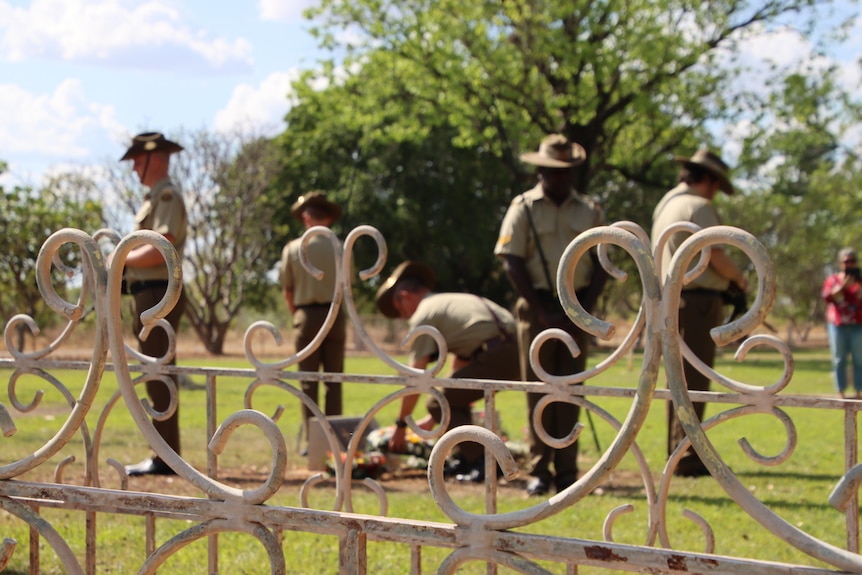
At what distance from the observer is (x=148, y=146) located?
5961 millimetres

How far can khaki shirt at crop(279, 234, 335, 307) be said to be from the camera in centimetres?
736

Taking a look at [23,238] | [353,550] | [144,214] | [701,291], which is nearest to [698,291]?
[701,291]

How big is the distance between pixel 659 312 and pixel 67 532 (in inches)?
137

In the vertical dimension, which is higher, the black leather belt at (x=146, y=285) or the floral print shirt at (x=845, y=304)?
the black leather belt at (x=146, y=285)

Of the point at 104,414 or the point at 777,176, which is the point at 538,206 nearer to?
the point at 104,414

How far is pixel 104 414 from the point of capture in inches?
138

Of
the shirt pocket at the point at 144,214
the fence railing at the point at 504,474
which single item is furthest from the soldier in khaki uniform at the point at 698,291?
the fence railing at the point at 504,474

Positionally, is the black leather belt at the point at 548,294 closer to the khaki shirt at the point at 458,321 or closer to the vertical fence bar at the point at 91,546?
the khaki shirt at the point at 458,321

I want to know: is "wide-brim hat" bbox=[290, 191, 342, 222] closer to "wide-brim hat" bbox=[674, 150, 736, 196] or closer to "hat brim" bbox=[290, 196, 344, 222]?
"hat brim" bbox=[290, 196, 344, 222]

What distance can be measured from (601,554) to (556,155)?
4212 mm

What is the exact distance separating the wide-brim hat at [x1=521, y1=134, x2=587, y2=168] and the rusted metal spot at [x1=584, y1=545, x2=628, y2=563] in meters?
4.07

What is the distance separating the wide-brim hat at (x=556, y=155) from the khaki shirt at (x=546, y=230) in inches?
7.5

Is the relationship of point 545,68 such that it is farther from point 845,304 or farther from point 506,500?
point 506,500

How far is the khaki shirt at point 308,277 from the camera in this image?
7363 mm
